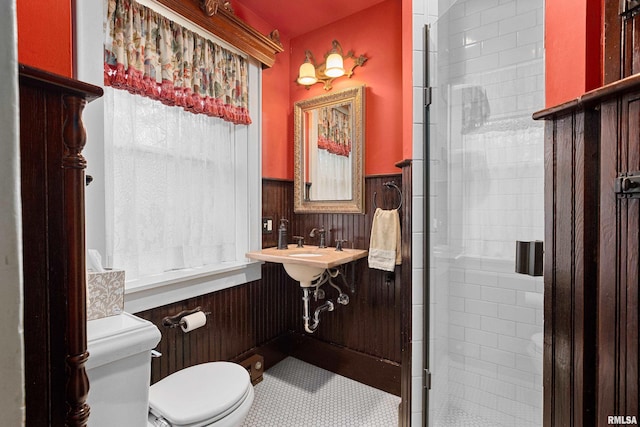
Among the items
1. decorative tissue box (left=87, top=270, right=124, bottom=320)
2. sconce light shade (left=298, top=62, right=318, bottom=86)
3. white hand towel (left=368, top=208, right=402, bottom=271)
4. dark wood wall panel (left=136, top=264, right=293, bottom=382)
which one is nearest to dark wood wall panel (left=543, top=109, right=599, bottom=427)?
white hand towel (left=368, top=208, right=402, bottom=271)

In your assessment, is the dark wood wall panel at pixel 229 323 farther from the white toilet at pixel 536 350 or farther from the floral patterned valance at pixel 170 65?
the white toilet at pixel 536 350

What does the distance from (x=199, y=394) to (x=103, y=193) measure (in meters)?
0.96

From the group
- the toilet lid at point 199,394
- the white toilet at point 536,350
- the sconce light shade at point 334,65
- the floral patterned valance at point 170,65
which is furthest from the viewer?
the sconce light shade at point 334,65

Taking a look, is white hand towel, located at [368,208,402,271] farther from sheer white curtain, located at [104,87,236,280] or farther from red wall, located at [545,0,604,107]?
red wall, located at [545,0,604,107]

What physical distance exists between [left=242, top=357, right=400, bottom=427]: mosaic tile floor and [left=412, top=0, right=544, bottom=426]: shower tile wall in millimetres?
449

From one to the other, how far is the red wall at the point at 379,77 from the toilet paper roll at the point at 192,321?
1.40 m

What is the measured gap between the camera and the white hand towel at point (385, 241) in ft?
5.92

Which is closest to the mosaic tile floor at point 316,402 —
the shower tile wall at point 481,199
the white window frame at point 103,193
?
the shower tile wall at point 481,199

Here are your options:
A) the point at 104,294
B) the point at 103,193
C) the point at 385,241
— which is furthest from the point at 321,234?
the point at 104,294

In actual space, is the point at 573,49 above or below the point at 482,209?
above

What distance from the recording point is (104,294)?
91cm

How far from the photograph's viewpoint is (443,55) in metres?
1.42

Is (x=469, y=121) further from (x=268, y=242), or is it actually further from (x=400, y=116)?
(x=268, y=242)

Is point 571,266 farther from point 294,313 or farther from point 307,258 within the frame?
point 294,313
